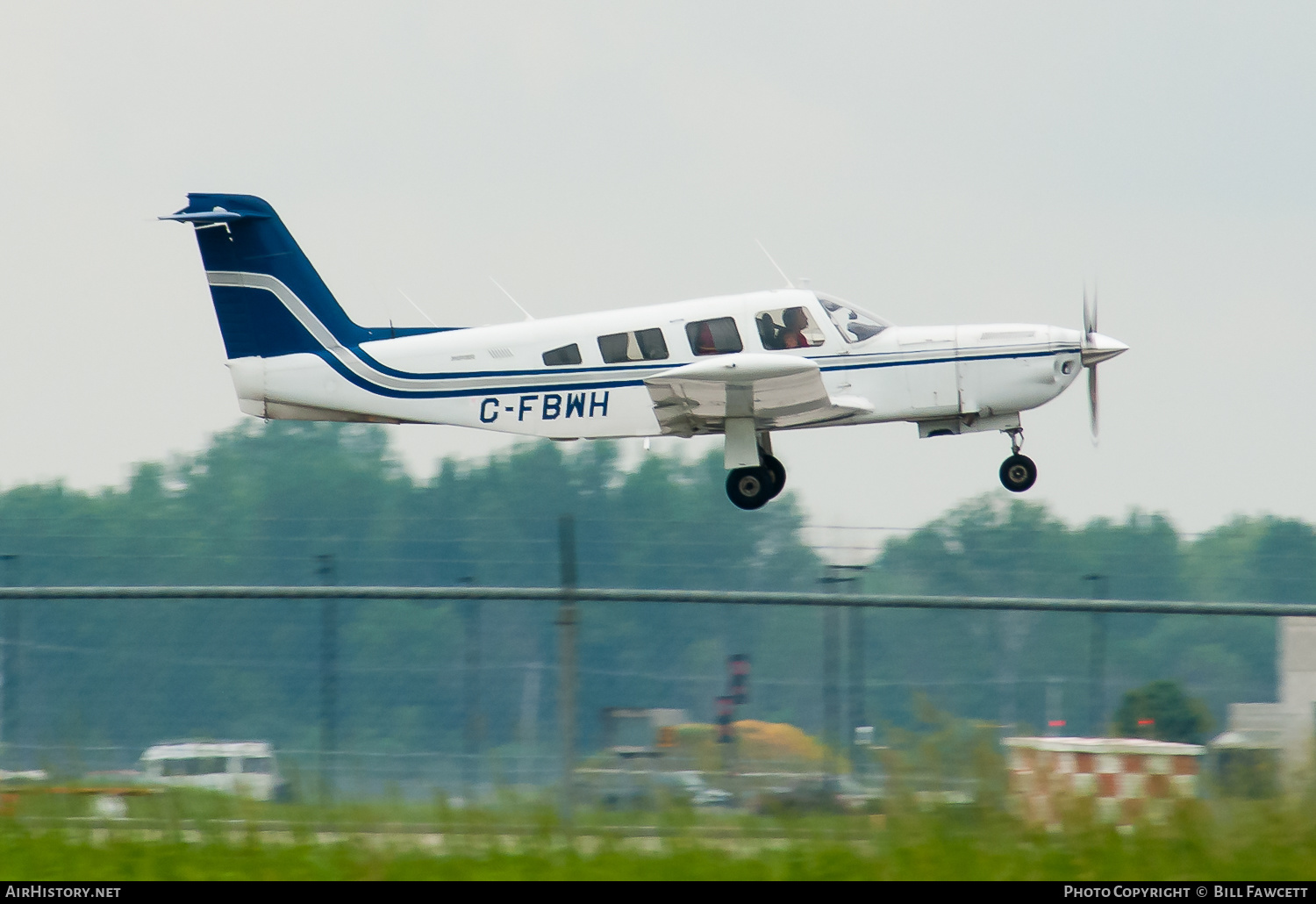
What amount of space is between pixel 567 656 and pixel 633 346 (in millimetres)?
8885

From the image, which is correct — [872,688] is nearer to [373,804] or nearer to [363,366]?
[373,804]

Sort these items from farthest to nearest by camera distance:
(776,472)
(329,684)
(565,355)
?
(776,472)
(565,355)
(329,684)

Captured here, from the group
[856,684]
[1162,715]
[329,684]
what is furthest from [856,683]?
[329,684]

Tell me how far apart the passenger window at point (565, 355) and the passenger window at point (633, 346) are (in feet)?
0.90

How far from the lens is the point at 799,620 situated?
847 centimetres

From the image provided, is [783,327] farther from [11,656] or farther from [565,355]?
[11,656]

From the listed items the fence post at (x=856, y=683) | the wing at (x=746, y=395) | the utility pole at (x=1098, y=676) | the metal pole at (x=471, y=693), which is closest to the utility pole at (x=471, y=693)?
the metal pole at (x=471, y=693)

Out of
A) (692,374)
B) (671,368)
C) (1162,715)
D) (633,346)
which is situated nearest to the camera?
(1162,715)

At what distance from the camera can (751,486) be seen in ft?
56.2

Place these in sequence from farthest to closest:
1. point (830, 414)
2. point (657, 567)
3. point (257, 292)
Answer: point (257, 292) → point (830, 414) → point (657, 567)

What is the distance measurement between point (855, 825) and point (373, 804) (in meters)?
2.33
